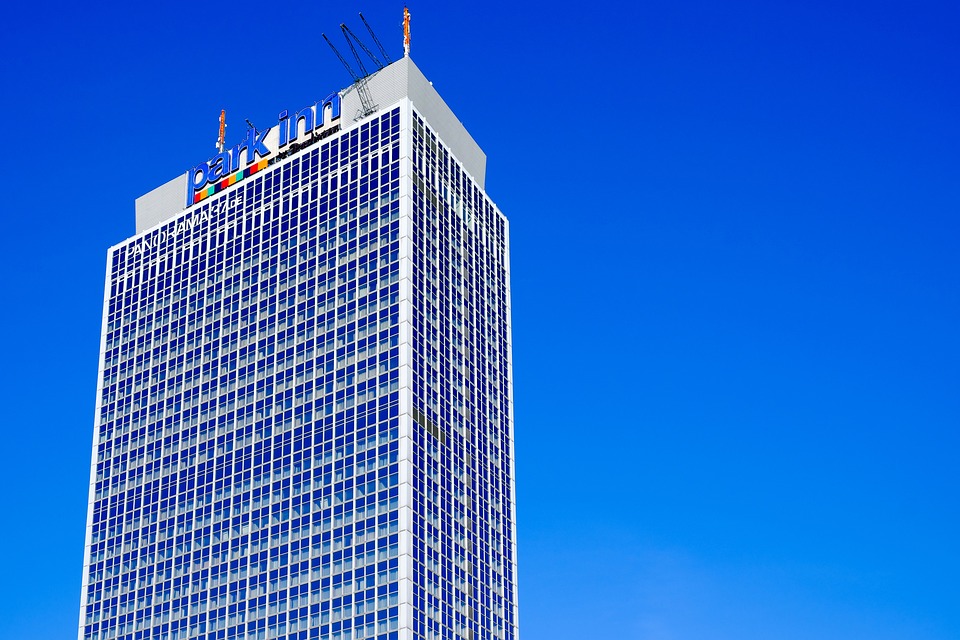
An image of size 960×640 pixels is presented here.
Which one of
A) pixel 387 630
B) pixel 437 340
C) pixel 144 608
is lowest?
pixel 387 630

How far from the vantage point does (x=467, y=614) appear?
603ft

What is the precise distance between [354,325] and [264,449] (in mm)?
21970

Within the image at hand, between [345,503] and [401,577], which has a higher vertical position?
[345,503]

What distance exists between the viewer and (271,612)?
180875mm

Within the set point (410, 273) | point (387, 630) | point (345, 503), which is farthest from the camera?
point (410, 273)

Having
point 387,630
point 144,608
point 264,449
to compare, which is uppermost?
point 264,449

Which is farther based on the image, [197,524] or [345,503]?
[197,524]

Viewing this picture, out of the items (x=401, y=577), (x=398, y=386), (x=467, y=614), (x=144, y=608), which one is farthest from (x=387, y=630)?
(x=144, y=608)

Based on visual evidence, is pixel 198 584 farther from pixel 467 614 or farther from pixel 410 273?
pixel 410 273

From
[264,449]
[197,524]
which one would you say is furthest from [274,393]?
[197,524]

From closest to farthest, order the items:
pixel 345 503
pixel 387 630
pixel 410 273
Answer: pixel 387 630, pixel 345 503, pixel 410 273

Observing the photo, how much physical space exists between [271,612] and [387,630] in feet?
67.2

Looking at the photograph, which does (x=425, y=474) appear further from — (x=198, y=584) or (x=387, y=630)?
(x=198, y=584)

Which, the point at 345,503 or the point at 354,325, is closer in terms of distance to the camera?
the point at 345,503
